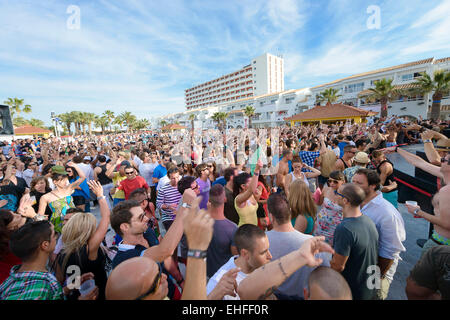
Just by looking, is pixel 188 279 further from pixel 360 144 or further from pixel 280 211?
pixel 360 144

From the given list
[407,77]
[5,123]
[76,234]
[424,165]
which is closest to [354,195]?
[424,165]

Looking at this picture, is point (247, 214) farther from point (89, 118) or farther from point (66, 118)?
point (66, 118)

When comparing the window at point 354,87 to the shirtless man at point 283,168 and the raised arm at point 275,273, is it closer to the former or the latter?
the shirtless man at point 283,168

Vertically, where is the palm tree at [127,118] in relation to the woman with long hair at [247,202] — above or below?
above

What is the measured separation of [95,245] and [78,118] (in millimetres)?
81621

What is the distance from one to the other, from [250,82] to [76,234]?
264ft

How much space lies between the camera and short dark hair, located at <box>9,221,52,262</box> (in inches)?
61.6

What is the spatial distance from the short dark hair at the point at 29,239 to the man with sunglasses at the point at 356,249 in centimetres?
276

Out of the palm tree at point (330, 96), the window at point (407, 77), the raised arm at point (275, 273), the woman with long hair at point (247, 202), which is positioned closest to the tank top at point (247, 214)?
the woman with long hair at point (247, 202)

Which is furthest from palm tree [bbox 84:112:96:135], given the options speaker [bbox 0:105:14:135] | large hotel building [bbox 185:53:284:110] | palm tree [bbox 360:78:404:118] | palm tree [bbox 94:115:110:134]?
palm tree [bbox 360:78:404:118]

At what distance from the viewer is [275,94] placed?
44812 mm

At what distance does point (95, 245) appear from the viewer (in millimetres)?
1931

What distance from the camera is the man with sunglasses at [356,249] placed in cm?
180
